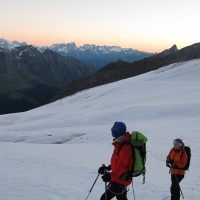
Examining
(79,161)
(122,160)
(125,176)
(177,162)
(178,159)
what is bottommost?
(79,161)

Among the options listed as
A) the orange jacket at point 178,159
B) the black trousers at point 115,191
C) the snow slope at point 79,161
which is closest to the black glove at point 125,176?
the black trousers at point 115,191

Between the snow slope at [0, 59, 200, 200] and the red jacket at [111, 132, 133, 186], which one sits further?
the snow slope at [0, 59, 200, 200]

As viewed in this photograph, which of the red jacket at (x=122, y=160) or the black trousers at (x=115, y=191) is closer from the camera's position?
the red jacket at (x=122, y=160)

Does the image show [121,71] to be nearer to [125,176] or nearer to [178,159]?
[178,159]

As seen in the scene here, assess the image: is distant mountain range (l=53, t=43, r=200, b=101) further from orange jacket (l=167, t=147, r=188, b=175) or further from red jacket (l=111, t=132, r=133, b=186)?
red jacket (l=111, t=132, r=133, b=186)

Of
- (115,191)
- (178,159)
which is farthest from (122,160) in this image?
(178,159)

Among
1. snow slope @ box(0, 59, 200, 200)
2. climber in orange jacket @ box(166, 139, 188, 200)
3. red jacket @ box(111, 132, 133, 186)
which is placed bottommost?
snow slope @ box(0, 59, 200, 200)

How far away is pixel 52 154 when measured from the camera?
20.2 m

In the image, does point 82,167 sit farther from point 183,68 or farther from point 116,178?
point 183,68

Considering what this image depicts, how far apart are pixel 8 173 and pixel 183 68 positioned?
82720mm

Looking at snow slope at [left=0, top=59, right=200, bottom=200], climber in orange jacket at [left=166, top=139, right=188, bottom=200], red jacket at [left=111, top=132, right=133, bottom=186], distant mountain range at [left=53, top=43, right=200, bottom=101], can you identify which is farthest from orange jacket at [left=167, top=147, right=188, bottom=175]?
distant mountain range at [left=53, top=43, right=200, bottom=101]

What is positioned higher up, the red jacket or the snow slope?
the red jacket

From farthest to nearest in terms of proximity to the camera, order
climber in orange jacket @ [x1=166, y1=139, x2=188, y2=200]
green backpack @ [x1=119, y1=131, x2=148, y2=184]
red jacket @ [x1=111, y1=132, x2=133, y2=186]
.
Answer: climber in orange jacket @ [x1=166, y1=139, x2=188, y2=200], red jacket @ [x1=111, y1=132, x2=133, y2=186], green backpack @ [x1=119, y1=131, x2=148, y2=184]

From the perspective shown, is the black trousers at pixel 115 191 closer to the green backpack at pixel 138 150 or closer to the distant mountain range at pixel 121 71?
the green backpack at pixel 138 150
